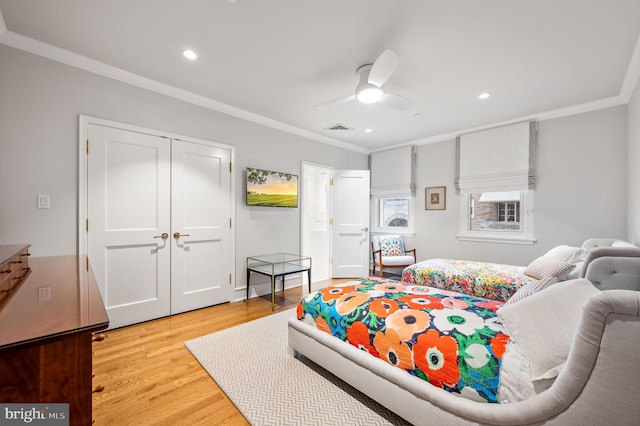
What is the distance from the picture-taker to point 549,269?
2.49m

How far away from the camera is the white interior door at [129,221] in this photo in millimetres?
2766

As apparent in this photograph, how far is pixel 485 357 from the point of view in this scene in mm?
1321

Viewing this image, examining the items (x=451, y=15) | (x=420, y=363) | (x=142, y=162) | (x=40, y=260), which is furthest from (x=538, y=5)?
(x=40, y=260)

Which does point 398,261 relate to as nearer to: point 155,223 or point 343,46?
point 343,46

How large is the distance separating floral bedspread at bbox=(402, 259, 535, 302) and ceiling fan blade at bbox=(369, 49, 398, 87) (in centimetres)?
235

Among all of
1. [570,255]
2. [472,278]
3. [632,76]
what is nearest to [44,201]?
[472,278]

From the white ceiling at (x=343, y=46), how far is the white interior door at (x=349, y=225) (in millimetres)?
1804

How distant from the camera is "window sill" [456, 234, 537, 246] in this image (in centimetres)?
400

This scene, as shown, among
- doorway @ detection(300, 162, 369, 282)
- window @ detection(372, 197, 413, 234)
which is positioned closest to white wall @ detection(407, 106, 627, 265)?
window @ detection(372, 197, 413, 234)

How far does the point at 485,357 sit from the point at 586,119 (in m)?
3.96

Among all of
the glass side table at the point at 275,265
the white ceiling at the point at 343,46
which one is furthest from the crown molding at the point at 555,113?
the glass side table at the point at 275,265

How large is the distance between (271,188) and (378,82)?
231 centimetres

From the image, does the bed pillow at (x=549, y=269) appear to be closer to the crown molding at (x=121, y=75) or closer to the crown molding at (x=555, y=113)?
the crown molding at (x=555, y=113)

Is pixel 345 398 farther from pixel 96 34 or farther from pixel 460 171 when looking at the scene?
pixel 460 171
